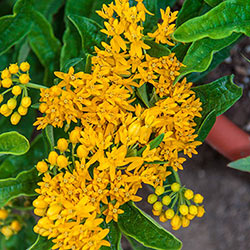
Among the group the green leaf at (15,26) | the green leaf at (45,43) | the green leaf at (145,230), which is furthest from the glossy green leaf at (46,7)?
the green leaf at (145,230)

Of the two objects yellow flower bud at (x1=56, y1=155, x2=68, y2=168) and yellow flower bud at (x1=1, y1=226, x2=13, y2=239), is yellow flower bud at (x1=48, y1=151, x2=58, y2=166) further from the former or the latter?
yellow flower bud at (x1=1, y1=226, x2=13, y2=239)

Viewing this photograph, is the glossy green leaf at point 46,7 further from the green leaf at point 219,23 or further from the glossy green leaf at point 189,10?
the green leaf at point 219,23

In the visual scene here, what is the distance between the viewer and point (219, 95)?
54.1 inches

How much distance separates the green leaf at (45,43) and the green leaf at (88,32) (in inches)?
13.2

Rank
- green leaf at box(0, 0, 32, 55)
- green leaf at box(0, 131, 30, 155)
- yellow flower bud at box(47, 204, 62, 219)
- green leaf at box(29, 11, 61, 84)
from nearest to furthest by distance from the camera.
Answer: yellow flower bud at box(47, 204, 62, 219) → green leaf at box(0, 131, 30, 155) → green leaf at box(0, 0, 32, 55) → green leaf at box(29, 11, 61, 84)

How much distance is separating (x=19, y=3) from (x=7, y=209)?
914mm

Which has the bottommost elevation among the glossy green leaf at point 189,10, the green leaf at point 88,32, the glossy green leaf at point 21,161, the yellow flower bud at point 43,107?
the glossy green leaf at point 21,161

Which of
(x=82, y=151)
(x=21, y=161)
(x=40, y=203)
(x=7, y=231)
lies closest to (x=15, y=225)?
(x=7, y=231)

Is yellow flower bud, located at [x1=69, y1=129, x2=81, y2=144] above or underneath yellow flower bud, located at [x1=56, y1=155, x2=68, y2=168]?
above

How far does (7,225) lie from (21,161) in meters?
0.31

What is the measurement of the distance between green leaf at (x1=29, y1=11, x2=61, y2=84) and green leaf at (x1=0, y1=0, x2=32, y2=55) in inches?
4.3

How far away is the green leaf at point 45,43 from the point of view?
1.70 m

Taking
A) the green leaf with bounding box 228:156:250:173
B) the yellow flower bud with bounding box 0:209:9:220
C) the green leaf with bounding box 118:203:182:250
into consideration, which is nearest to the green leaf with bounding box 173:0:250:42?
the green leaf with bounding box 228:156:250:173

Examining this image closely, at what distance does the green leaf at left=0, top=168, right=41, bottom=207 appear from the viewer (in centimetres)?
138
